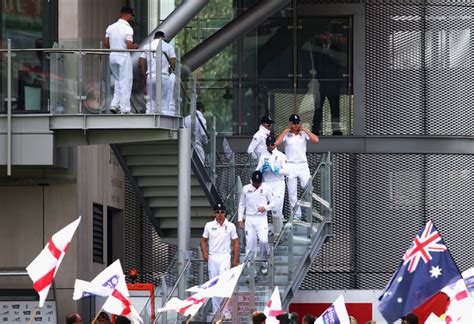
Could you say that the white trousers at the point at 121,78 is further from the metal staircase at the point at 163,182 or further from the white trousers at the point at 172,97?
the metal staircase at the point at 163,182

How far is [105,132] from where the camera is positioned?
1300 inches

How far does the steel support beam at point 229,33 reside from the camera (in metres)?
39.6

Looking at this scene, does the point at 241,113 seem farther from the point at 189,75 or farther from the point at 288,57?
the point at 189,75

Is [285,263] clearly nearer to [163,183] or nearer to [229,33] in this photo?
[163,183]

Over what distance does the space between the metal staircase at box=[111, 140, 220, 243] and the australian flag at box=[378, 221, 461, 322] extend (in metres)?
9.43

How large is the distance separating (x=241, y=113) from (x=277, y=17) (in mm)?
2482

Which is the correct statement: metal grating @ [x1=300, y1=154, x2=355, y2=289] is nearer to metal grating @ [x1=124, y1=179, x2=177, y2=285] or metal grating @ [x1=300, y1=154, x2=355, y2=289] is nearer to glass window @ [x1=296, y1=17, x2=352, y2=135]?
glass window @ [x1=296, y1=17, x2=352, y2=135]

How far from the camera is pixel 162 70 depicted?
32969 millimetres

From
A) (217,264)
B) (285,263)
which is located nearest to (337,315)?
(217,264)

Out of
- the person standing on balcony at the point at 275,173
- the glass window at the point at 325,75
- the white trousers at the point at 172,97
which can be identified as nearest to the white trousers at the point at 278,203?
the person standing on balcony at the point at 275,173

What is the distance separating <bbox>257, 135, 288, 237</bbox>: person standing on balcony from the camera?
35.3 meters

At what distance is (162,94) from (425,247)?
336 inches

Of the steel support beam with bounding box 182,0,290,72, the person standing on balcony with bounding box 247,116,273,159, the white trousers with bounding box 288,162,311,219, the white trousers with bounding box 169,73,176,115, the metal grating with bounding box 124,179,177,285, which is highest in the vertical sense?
the steel support beam with bounding box 182,0,290,72

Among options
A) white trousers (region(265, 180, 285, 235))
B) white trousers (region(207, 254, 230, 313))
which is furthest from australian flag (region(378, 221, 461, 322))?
white trousers (region(265, 180, 285, 235))
